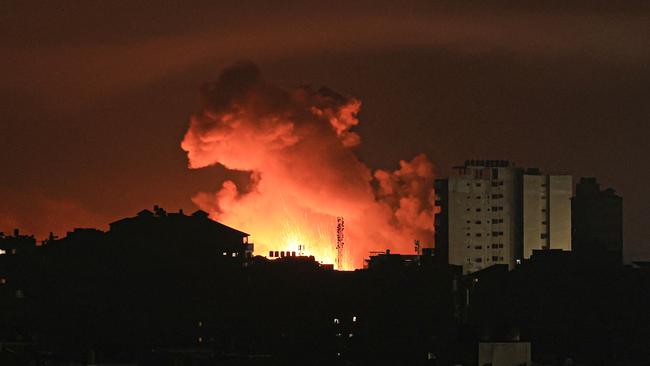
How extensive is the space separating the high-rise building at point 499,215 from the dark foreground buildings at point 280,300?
16.4 m

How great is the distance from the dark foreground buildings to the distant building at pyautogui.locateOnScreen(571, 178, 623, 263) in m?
21.9

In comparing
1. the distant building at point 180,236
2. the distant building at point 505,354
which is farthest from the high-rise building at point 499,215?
the distant building at point 505,354

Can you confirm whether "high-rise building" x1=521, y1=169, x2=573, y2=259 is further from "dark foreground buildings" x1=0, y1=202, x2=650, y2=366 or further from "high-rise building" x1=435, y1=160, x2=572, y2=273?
"dark foreground buildings" x1=0, y1=202, x2=650, y2=366

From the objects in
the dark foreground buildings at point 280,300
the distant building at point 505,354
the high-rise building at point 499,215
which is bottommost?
the distant building at point 505,354

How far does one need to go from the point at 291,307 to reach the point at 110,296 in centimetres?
704

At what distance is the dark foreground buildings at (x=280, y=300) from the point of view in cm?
7581

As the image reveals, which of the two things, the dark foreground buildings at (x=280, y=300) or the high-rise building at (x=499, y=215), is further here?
the high-rise building at (x=499, y=215)

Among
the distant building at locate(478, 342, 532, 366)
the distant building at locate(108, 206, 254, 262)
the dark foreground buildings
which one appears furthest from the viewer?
the distant building at locate(108, 206, 254, 262)

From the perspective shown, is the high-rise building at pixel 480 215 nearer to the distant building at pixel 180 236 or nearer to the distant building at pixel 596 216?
the distant building at pixel 596 216

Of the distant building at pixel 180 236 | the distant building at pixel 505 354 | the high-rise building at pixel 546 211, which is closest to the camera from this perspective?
the distant building at pixel 505 354

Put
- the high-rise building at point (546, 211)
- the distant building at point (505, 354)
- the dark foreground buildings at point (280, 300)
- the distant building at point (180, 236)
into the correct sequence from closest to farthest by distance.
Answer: the distant building at point (505, 354) → the dark foreground buildings at point (280, 300) → the distant building at point (180, 236) → the high-rise building at point (546, 211)

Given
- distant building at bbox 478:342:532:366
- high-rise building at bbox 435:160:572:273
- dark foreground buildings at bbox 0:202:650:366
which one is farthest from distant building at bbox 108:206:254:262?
distant building at bbox 478:342:532:366

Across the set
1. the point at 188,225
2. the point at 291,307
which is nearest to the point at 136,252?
the point at 188,225

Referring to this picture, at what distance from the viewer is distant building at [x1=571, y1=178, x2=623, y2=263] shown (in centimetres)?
13175
